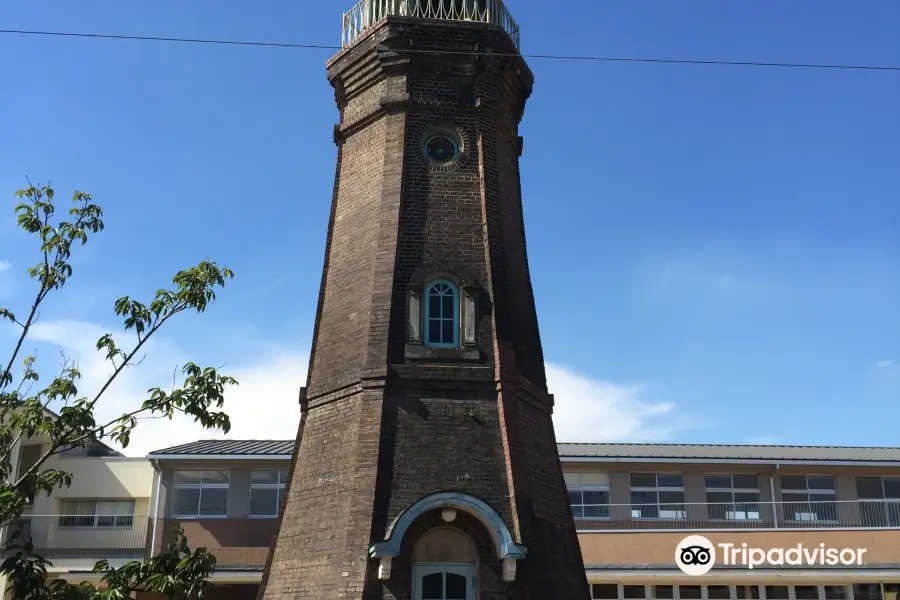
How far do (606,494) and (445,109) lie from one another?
15.4 metres

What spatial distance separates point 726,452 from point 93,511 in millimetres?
19909

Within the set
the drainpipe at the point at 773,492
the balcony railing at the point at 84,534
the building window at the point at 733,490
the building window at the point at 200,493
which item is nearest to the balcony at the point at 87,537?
the balcony railing at the point at 84,534

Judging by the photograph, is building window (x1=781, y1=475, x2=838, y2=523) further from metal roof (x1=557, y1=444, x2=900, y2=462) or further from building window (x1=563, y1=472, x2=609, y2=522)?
building window (x1=563, y1=472, x2=609, y2=522)

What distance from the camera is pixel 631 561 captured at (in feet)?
80.5

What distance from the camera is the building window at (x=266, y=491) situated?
26969 millimetres

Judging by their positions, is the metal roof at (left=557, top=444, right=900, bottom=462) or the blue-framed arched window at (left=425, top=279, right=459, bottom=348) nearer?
the blue-framed arched window at (left=425, top=279, right=459, bottom=348)

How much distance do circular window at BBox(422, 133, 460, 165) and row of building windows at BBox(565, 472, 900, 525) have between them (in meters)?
13.9

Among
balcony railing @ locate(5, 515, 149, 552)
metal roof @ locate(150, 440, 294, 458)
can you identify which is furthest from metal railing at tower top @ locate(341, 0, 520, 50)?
balcony railing @ locate(5, 515, 149, 552)

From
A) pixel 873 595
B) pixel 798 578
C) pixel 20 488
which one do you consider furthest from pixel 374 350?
pixel 873 595

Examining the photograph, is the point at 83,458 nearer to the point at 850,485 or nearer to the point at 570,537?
the point at 570,537

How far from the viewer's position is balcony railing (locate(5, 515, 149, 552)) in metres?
26.9

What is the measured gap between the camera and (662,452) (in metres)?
30.7

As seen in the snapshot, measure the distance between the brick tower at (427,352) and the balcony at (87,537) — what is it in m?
13.5

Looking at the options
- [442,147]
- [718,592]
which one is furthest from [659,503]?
[442,147]
